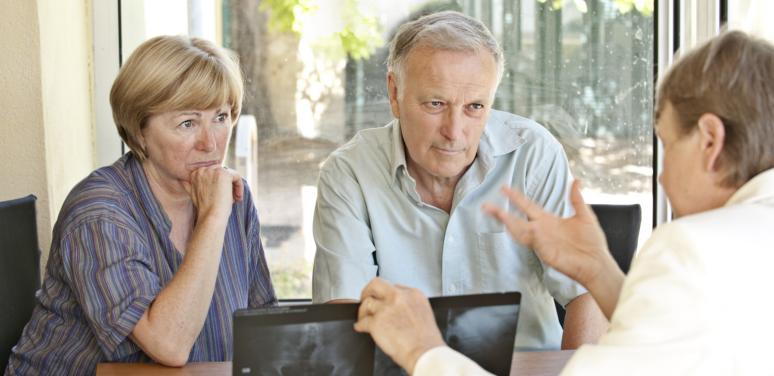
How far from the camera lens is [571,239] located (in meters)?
1.62

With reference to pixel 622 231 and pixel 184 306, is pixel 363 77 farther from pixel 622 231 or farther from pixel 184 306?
pixel 184 306

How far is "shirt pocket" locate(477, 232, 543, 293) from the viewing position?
87.5 inches

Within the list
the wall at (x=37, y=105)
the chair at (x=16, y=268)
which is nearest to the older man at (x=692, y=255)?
the chair at (x=16, y=268)

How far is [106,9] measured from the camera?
288cm

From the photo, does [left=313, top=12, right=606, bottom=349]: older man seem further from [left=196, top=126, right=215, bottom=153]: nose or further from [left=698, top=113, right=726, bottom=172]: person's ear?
[left=698, top=113, right=726, bottom=172]: person's ear

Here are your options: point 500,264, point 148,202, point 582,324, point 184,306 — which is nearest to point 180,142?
point 148,202

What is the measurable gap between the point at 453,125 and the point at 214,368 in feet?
2.56

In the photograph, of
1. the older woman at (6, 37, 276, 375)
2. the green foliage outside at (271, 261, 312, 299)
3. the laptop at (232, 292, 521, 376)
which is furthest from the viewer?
the green foliage outside at (271, 261, 312, 299)

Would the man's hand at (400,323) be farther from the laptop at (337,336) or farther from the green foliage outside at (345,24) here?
the green foliage outside at (345,24)

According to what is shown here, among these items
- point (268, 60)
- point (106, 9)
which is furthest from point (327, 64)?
point (106, 9)

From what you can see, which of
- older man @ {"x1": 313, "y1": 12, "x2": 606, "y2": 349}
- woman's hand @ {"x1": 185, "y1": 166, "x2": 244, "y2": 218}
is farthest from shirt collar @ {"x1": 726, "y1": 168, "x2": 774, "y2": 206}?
woman's hand @ {"x1": 185, "y1": 166, "x2": 244, "y2": 218}

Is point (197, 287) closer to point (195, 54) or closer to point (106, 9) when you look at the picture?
point (195, 54)

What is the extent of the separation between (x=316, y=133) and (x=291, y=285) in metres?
0.52

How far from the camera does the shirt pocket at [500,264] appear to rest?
2.22m
